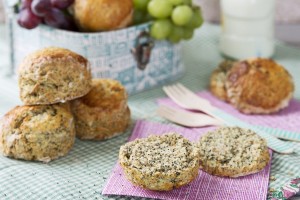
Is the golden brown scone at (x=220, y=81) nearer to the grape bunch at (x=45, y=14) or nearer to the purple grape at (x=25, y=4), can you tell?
the grape bunch at (x=45, y=14)

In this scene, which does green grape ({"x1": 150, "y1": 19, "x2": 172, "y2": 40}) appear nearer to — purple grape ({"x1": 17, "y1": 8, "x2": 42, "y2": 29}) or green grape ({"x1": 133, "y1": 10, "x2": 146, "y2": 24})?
green grape ({"x1": 133, "y1": 10, "x2": 146, "y2": 24})

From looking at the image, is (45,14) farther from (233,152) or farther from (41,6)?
(233,152)

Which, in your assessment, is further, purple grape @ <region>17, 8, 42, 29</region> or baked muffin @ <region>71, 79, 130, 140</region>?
purple grape @ <region>17, 8, 42, 29</region>

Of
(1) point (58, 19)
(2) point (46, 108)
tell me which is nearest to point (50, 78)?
(2) point (46, 108)

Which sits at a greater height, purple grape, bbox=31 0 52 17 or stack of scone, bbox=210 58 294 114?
purple grape, bbox=31 0 52 17

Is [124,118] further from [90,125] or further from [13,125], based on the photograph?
[13,125]

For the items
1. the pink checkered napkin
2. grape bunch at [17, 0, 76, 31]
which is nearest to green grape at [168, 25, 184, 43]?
grape bunch at [17, 0, 76, 31]
